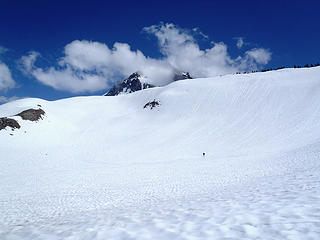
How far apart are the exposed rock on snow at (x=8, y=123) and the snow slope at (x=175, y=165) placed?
1296mm

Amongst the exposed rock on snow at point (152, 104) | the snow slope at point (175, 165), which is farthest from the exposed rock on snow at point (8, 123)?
the exposed rock on snow at point (152, 104)

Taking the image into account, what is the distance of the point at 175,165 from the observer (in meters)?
20.8

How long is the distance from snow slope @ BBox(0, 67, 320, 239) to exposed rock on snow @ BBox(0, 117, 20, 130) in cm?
130

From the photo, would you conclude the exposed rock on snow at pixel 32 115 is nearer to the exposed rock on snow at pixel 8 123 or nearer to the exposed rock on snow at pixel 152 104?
the exposed rock on snow at pixel 8 123

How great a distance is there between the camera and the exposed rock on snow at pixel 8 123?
3284 centimetres

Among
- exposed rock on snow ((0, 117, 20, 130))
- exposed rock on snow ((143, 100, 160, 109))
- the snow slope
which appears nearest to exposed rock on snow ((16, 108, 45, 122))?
the snow slope

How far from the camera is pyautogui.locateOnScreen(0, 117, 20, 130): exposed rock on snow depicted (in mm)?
32841

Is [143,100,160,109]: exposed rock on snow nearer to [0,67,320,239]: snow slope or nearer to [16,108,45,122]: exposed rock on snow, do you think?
[0,67,320,239]: snow slope

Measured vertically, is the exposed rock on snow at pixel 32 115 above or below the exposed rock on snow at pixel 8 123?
above

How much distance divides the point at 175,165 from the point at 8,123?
31.5 m

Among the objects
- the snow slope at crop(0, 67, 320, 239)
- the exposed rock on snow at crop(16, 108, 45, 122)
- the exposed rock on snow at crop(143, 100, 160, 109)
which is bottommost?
the snow slope at crop(0, 67, 320, 239)

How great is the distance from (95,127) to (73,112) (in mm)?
15385

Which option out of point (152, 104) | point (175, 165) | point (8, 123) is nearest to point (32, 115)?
point (8, 123)

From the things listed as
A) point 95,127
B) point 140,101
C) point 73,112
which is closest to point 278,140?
point 95,127
